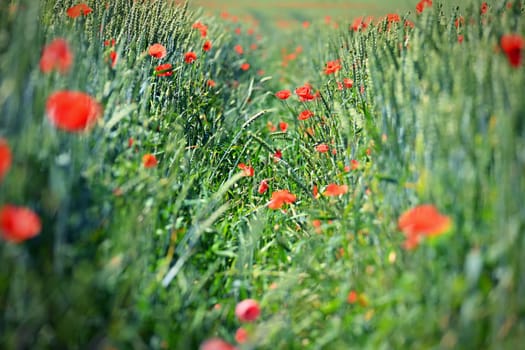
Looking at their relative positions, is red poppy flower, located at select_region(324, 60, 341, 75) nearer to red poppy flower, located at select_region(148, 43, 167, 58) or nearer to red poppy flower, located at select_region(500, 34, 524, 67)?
red poppy flower, located at select_region(148, 43, 167, 58)

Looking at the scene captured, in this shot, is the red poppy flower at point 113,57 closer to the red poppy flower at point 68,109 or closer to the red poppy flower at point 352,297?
the red poppy flower at point 68,109

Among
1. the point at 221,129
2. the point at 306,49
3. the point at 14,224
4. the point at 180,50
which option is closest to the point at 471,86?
the point at 14,224

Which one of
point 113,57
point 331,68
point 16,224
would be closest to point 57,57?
point 16,224

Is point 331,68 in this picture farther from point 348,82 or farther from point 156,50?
point 156,50

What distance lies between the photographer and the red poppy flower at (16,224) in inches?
54.4

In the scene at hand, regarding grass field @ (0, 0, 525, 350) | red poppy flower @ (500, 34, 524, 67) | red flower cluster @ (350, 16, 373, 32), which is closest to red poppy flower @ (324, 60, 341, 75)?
grass field @ (0, 0, 525, 350)

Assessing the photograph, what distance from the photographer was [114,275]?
164cm

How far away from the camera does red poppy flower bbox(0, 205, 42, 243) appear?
54.4 inches

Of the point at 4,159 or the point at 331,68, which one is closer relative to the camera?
the point at 4,159

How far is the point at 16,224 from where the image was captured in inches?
55.0

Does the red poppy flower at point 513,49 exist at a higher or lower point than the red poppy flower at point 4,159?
higher

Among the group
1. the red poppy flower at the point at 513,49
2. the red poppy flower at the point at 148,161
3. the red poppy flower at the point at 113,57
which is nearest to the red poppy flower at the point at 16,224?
the red poppy flower at the point at 148,161

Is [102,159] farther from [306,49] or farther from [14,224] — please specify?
[306,49]

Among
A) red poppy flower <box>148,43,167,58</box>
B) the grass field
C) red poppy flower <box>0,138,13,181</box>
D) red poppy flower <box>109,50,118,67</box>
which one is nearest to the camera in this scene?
red poppy flower <box>0,138,13,181</box>
